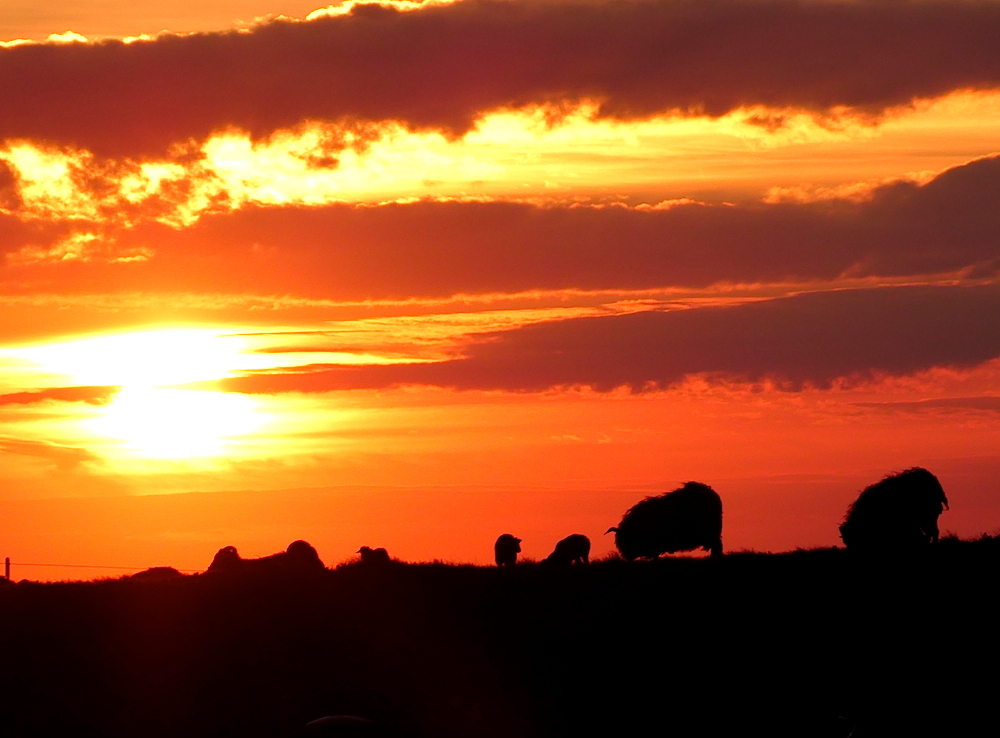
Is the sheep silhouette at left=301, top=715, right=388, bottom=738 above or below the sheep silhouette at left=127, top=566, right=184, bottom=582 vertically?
below

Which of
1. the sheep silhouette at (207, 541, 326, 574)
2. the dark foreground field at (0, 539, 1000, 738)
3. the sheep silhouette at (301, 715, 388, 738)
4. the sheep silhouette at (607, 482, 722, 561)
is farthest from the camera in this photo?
the sheep silhouette at (607, 482, 722, 561)

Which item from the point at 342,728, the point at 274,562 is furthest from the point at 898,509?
the point at 342,728

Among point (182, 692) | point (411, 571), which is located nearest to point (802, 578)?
point (411, 571)

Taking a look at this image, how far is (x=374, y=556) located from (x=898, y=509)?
1361 cm

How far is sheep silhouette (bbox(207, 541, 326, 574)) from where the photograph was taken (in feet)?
112

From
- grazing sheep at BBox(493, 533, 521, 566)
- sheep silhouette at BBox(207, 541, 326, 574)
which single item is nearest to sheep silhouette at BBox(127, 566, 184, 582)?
sheep silhouette at BBox(207, 541, 326, 574)

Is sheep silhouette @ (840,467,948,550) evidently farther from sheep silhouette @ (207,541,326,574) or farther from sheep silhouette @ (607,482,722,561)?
sheep silhouette @ (207,541,326,574)

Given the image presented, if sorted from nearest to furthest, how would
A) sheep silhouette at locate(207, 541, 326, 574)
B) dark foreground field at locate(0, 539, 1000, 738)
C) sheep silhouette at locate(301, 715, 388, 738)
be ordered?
sheep silhouette at locate(301, 715, 388, 738)
dark foreground field at locate(0, 539, 1000, 738)
sheep silhouette at locate(207, 541, 326, 574)

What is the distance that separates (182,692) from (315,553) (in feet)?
38.6

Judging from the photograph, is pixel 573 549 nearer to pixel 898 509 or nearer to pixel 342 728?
pixel 898 509

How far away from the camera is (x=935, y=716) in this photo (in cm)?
2525

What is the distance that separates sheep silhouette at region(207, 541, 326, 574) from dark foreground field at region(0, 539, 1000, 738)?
2.90 feet

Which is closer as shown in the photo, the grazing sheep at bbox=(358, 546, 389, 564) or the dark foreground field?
the dark foreground field

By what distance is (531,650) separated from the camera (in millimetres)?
28953
